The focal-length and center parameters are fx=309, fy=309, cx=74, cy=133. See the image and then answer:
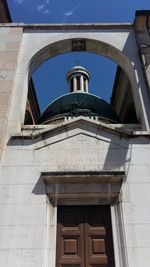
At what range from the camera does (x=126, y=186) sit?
27.3 feet

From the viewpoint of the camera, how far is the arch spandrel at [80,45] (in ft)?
38.1

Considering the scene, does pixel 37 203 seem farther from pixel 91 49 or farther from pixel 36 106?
pixel 36 106

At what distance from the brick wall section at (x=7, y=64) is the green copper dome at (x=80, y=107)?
4.34 meters

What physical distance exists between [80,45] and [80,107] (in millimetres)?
4170

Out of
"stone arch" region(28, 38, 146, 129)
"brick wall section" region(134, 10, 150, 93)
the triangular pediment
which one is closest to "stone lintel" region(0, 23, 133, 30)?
"brick wall section" region(134, 10, 150, 93)

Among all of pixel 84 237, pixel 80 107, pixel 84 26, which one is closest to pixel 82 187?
pixel 84 237

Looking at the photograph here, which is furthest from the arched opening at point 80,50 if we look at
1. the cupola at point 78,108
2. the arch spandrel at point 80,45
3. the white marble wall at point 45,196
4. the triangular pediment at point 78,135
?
the white marble wall at point 45,196

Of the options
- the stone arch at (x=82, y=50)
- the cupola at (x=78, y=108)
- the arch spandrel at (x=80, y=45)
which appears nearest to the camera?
the arch spandrel at (x=80, y=45)

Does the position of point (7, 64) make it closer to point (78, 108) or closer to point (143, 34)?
point (143, 34)

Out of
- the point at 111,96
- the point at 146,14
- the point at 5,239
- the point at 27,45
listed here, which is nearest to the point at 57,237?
the point at 5,239

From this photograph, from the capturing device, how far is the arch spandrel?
11602mm

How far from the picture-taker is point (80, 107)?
16.2m

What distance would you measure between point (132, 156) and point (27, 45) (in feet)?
20.5

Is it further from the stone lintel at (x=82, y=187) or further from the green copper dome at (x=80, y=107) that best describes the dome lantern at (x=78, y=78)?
the stone lintel at (x=82, y=187)
